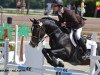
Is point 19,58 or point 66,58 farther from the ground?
point 66,58

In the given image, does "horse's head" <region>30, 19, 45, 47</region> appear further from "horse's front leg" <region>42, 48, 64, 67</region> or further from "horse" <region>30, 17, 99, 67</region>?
"horse's front leg" <region>42, 48, 64, 67</region>

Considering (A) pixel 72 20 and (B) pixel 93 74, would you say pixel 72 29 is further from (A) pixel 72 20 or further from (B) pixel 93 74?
(B) pixel 93 74

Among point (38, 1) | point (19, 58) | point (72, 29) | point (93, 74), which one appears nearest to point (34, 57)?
point (72, 29)

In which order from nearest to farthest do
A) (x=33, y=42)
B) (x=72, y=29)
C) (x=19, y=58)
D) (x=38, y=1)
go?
(x=33, y=42) → (x=72, y=29) → (x=19, y=58) → (x=38, y=1)

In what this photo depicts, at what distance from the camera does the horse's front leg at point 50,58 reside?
10344 mm

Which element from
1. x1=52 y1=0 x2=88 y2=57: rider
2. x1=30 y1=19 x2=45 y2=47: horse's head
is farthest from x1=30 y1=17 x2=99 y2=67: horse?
x1=52 y1=0 x2=88 y2=57: rider

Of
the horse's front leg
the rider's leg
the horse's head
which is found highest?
the horse's head

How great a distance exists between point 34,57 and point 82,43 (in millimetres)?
1340

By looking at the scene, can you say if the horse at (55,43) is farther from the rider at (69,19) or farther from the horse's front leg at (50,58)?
the rider at (69,19)

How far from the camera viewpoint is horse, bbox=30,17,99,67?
10297 millimetres

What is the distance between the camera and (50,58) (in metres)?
10.5

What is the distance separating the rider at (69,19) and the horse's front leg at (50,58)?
2.45 feet

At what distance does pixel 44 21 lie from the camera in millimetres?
10648

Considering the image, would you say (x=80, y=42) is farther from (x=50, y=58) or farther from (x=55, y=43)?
(x=50, y=58)
